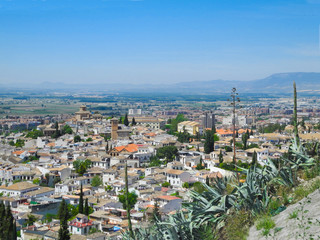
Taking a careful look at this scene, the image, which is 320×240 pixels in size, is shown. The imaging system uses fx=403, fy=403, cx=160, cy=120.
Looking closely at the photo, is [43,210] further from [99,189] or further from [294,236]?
[294,236]

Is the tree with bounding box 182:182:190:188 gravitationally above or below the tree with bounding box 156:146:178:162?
below

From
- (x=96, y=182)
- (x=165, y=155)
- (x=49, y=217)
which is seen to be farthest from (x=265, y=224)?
(x=165, y=155)

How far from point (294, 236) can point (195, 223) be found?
150 cm

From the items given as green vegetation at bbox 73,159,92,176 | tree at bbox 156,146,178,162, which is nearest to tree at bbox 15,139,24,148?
green vegetation at bbox 73,159,92,176

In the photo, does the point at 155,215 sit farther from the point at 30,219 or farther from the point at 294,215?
the point at 30,219

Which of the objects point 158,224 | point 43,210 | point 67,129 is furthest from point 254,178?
point 67,129

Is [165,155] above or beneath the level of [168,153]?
beneath

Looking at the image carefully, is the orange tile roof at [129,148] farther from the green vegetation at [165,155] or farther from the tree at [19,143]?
the tree at [19,143]

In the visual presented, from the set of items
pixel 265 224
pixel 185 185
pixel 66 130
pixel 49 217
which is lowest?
pixel 49 217

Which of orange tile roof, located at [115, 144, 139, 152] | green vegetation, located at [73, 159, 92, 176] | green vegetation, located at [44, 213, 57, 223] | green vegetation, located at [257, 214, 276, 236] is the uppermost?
green vegetation, located at [257, 214, 276, 236]

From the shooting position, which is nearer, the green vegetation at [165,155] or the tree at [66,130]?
the green vegetation at [165,155]

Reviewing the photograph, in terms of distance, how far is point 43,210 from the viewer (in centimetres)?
1959

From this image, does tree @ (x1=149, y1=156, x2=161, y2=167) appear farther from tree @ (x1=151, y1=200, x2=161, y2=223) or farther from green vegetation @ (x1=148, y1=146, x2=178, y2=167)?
tree @ (x1=151, y1=200, x2=161, y2=223)

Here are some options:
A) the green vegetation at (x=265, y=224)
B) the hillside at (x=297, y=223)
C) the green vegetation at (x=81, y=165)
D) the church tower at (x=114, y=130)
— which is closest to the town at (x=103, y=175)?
the green vegetation at (x=81, y=165)
